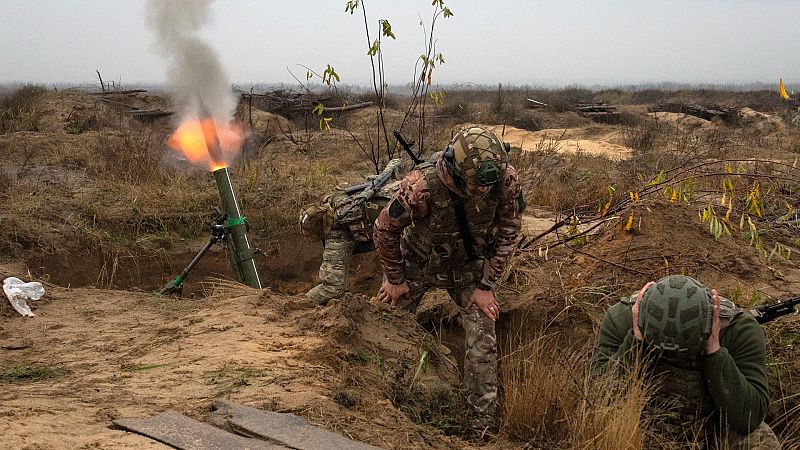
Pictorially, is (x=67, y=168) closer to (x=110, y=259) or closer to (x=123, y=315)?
(x=110, y=259)

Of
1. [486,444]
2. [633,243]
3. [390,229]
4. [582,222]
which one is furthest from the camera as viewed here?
[582,222]

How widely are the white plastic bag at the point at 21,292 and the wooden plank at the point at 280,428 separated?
2.61 m

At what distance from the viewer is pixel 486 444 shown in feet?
11.2

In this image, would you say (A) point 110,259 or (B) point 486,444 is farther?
(A) point 110,259

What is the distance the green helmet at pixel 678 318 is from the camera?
3211mm

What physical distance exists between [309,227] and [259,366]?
2.02m

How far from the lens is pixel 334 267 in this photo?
17.5 ft

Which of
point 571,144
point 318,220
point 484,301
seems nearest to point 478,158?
point 484,301

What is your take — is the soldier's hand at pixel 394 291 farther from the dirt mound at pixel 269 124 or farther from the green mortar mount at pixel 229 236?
the dirt mound at pixel 269 124

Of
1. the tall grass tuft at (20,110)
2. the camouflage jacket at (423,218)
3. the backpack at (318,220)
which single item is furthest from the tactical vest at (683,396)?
the tall grass tuft at (20,110)

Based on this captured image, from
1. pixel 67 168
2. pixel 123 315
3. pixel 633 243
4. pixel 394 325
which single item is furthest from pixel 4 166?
pixel 633 243

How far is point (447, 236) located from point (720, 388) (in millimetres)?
1716

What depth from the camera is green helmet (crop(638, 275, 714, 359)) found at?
321 cm

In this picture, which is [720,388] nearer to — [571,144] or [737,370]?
[737,370]
